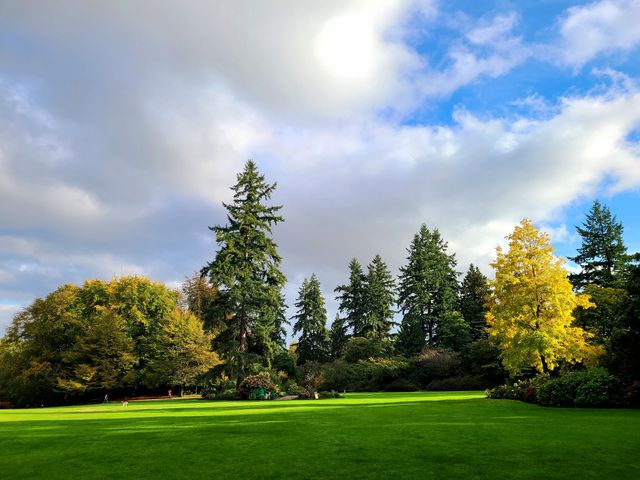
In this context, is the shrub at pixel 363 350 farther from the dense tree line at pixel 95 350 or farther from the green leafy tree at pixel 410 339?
the dense tree line at pixel 95 350

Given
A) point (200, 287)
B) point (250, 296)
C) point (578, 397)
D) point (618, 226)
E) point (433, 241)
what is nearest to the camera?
point (578, 397)

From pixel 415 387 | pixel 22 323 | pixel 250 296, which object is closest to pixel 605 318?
pixel 415 387

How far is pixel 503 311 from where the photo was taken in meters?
24.5

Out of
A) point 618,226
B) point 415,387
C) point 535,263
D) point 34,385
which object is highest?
point 618,226

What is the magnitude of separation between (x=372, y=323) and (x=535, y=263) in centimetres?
4837

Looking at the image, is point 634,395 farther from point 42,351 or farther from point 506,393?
point 42,351

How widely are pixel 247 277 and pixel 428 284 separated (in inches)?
1510

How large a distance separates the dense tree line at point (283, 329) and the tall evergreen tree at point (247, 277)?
0.11m

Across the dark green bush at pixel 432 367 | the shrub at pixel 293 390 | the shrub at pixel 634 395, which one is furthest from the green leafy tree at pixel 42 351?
the shrub at pixel 634 395

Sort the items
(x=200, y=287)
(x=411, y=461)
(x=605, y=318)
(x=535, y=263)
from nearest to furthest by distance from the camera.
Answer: (x=411, y=461)
(x=535, y=263)
(x=605, y=318)
(x=200, y=287)

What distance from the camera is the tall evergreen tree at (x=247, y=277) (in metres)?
36.8

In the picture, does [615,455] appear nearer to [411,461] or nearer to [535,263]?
[411,461]

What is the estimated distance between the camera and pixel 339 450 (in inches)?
333

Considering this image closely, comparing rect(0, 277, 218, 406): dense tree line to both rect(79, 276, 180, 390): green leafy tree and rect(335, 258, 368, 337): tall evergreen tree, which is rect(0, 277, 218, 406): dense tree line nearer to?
rect(79, 276, 180, 390): green leafy tree
